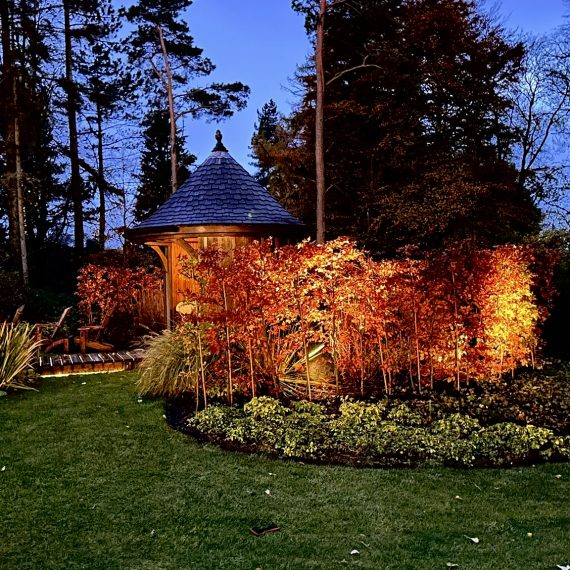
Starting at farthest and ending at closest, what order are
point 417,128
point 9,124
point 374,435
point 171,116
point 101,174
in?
point 101,174 → point 171,116 → point 9,124 → point 417,128 → point 374,435

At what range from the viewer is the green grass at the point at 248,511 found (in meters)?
3.12

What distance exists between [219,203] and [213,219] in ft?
1.60

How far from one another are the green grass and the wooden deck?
10.8ft

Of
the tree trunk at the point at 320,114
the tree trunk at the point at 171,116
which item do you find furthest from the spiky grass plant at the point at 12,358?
the tree trunk at the point at 171,116

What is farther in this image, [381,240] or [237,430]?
[381,240]

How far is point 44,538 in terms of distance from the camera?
3352 mm

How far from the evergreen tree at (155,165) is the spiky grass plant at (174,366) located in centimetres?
1745

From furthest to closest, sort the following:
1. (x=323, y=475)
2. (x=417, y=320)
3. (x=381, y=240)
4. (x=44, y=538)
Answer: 1. (x=381, y=240)
2. (x=417, y=320)
3. (x=323, y=475)
4. (x=44, y=538)

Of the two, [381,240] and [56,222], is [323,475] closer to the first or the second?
[381,240]

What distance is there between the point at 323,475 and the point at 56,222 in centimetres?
1987

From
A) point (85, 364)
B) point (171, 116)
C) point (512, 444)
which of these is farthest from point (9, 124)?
point (512, 444)

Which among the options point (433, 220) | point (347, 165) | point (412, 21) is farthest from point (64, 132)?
point (433, 220)

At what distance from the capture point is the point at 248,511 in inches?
146

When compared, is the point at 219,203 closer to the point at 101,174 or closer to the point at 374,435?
the point at 374,435
